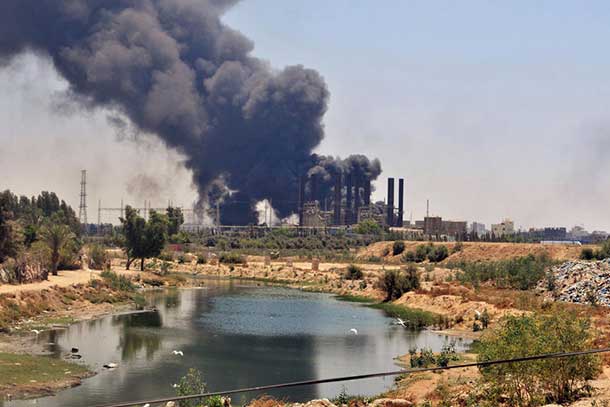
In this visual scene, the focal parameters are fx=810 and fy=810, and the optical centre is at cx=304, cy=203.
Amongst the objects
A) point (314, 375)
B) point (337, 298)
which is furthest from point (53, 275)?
point (314, 375)

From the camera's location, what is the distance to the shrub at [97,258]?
83375 millimetres

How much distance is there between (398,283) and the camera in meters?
67.4

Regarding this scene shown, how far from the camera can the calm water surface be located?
31.1 meters

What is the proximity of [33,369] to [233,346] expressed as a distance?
12.3 meters

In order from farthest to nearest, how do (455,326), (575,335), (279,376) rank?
1. (455,326)
2. (279,376)
3. (575,335)

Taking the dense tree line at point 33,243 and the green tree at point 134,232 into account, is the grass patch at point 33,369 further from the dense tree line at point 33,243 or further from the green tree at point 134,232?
the green tree at point 134,232

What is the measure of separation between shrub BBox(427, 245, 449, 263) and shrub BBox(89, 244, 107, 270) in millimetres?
46742

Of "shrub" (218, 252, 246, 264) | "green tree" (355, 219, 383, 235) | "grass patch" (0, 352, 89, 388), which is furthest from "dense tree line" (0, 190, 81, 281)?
"green tree" (355, 219, 383, 235)

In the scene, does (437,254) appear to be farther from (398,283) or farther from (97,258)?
(97,258)

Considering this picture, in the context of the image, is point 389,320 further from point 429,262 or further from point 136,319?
point 429,262

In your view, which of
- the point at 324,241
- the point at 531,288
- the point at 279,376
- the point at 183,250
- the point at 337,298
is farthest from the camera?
the point at 324,241

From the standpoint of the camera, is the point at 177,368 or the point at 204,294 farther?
the point at 204,294

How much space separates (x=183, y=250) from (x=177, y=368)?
312ft

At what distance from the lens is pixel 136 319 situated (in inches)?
2096
